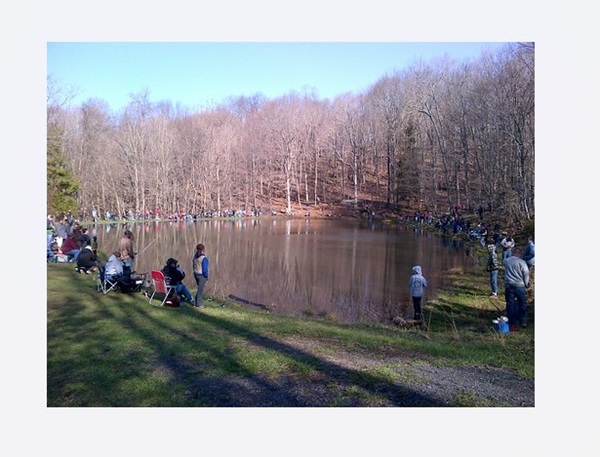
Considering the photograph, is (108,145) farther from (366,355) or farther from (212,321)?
(366,355)

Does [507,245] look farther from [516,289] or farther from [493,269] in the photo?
[516,289]

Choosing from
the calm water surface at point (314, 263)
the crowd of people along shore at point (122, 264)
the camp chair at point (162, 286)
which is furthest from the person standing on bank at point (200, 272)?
the calm water surface at point (314, 263)

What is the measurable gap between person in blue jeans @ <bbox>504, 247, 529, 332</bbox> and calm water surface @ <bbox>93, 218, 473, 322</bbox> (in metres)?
2.73

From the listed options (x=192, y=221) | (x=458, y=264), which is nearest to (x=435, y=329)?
(x=458, y=264)

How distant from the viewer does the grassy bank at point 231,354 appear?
17.1 feet

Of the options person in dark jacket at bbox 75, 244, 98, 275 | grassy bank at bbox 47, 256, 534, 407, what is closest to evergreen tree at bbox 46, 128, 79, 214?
person in dark jacket at bbox 75, 244, 98, 275

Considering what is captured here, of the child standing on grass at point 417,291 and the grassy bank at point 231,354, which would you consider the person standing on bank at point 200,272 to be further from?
the child standing on grass at point 417,291

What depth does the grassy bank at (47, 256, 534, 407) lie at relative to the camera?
5.22 m

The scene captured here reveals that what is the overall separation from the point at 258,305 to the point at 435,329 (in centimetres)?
435

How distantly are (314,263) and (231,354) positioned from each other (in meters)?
10.7

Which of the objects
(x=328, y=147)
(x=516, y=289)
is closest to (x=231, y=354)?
(x=516, y=289)

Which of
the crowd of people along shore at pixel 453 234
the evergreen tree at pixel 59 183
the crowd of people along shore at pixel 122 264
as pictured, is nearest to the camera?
the crowd of people along shore at pixel 453 234

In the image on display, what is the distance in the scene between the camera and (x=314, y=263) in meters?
16.9

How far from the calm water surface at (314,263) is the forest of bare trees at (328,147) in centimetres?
288
